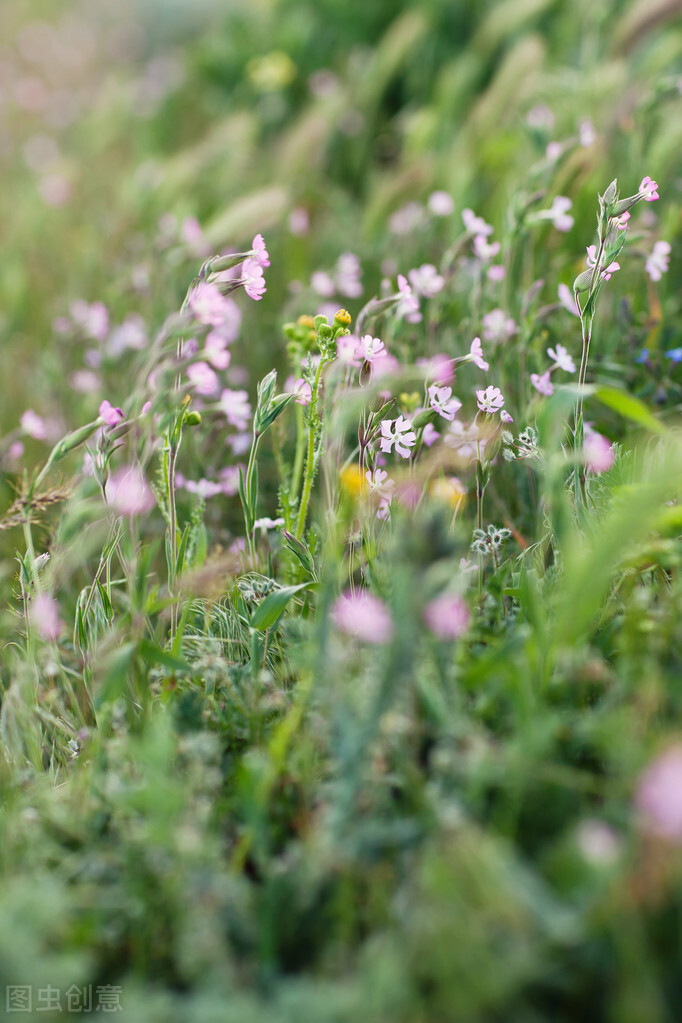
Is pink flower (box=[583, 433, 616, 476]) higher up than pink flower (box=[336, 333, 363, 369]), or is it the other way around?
pink flower (box=[336, 333, 363, 369])

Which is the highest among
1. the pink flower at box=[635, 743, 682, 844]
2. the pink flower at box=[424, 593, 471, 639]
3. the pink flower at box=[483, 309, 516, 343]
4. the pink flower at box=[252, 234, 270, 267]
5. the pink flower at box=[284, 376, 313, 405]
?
the pink flower at box=[483, 309, 516, 343]

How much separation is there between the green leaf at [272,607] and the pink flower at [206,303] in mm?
401

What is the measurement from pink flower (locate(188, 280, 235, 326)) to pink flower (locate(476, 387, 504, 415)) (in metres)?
0.43

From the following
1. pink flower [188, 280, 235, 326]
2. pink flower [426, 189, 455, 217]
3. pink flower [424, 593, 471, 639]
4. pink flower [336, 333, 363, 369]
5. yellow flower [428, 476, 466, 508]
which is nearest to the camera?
pink flower [424, 593, 471, 639]

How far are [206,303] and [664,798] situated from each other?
86 cm

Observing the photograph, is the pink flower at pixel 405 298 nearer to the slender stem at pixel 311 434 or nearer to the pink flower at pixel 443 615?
the slender stem at pixel 311 434

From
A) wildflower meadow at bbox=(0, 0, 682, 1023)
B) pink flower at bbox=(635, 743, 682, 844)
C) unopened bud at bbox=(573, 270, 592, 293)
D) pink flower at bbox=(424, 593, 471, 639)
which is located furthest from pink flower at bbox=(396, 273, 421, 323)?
pink flower at bbox=(635, 743, 682, 844)

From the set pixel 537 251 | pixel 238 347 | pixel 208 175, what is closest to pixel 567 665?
pixel 537 251

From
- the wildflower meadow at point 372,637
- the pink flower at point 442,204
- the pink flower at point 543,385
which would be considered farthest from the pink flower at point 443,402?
the pink flower at point 442,204

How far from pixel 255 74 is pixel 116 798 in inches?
128

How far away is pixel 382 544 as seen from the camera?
1240 mm

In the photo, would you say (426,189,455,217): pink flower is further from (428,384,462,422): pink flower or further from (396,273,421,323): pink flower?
(428,384,462,422): pink flower

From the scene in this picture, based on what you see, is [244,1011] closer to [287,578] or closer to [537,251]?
[287,578]

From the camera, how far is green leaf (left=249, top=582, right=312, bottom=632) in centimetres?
116
